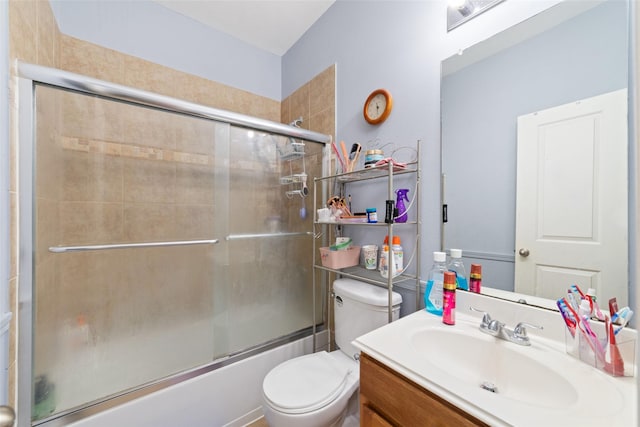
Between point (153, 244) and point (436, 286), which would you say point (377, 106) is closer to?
point (436, 286)

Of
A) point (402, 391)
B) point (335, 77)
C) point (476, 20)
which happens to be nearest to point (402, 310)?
point (402, 391)

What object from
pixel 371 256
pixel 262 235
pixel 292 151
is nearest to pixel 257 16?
pixel 292 151

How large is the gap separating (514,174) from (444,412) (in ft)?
2.58

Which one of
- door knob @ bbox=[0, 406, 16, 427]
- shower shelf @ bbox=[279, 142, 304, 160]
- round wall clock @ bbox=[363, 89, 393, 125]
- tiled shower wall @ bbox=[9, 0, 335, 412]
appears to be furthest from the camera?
shower shelf @ bbox=[279, 142, 304, 160]

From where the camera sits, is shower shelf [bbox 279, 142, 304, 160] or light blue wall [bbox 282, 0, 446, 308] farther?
shower shelf [bbox 279, 142, 304, 160]

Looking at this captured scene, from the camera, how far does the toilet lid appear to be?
93 centimetres

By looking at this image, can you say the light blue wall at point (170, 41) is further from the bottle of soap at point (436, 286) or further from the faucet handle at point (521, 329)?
the faucet handle at point (521, 329)

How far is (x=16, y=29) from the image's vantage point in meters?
0.82

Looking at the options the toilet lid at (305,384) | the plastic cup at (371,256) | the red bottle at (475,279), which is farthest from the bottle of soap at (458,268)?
the toilet lid at (305,384)

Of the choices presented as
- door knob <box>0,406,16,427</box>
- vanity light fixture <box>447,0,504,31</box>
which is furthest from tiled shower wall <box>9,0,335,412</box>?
vanity light fixture <box>447,0,504,31</box>

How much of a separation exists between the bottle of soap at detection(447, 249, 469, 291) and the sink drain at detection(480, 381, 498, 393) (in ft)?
1.09

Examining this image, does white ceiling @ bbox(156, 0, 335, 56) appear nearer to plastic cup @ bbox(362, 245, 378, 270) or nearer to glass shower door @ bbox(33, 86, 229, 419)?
glass shower door @ bbox(33, 86, 229, 419)

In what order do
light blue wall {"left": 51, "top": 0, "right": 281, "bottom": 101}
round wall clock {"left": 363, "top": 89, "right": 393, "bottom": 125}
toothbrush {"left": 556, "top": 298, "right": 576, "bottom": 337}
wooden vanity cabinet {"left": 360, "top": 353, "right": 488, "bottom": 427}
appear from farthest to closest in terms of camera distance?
light blue wall {"left": 51, "top": 0, "right": 281, "bottom": 101} → round wall clock {"left": 363, "top": 89, "right": 393, "bottom": 125} → toothbrush {"left": 556, "top": 298, "right": 576, "bottom": 337} → wooden vanity cabinet {"left": 360, "top": 353, "right": 488, "bottom": 427}

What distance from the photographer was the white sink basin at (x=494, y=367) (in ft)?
1.99
